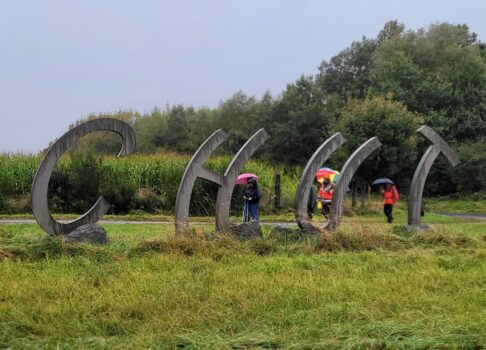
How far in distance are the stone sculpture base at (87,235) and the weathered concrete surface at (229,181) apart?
221cm

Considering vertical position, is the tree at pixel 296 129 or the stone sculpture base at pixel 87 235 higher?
the tree at pixel 296 129

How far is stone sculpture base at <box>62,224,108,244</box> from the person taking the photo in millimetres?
9553

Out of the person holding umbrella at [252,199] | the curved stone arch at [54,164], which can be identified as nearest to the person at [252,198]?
the person holding umbrella at [252,199]

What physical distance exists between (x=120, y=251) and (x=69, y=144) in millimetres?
2428

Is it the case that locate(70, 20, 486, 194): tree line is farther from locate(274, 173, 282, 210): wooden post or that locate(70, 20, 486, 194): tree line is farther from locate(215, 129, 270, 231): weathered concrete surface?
locate(215, 129, 270, 231): weathered concrete surface

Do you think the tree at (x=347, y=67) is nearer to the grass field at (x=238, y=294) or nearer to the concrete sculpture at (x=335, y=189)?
the concrete sculpture at (x=335, y=189)

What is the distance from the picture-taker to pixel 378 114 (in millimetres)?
27000

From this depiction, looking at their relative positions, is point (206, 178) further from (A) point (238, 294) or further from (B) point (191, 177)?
(A) point (238, 294)

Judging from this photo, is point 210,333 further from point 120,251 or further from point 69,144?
point 69,144

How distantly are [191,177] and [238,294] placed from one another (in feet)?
15.2

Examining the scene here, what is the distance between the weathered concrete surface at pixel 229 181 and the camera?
10.8m

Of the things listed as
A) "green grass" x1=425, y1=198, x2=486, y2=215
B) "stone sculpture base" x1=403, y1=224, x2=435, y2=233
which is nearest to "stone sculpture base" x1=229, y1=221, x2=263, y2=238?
"stone sculpture base" x1=403, y1=224, x2=435, y2=233

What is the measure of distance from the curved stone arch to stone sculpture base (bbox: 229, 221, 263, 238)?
2.49 meters

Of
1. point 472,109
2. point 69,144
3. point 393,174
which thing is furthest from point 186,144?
point 69,144
